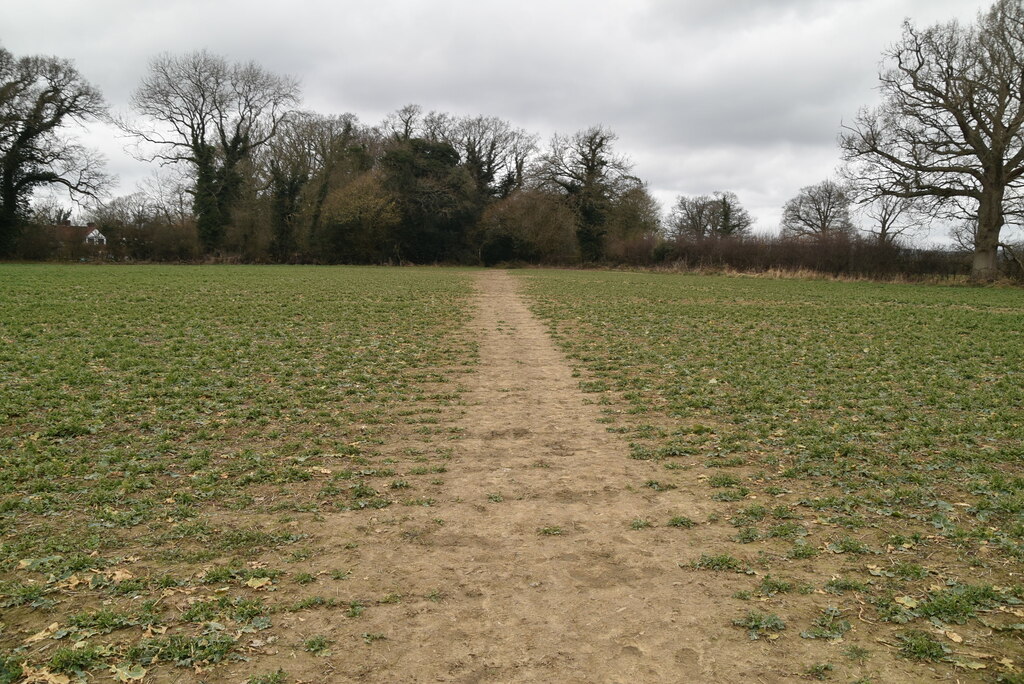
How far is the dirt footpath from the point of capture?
3.26 metres

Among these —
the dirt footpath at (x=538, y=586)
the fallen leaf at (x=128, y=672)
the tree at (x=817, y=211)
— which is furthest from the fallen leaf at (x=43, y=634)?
the tree at (x=817, y=211)

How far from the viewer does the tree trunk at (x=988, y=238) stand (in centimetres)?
3184

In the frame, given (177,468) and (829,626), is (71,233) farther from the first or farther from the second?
Result: (829,626)

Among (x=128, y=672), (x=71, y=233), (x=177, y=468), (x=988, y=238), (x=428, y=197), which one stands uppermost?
(x=428, y=197)

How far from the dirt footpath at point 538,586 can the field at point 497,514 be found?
0.02 m

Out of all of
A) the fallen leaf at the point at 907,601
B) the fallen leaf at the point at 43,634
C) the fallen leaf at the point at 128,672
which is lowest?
the fallen leaf at the point at 128,672

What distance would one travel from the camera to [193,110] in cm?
5188

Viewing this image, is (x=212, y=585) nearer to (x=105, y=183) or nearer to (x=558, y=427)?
(x=558, y=427)

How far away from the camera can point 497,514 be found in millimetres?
5074

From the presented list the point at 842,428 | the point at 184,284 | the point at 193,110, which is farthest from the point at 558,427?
the point at 193,110

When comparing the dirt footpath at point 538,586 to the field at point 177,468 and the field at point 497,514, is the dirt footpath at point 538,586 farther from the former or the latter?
the field at point 177,468

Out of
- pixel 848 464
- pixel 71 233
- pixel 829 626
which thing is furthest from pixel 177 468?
pixel 71 233

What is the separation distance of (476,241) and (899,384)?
4766cm

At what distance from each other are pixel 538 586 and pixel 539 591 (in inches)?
2.4
